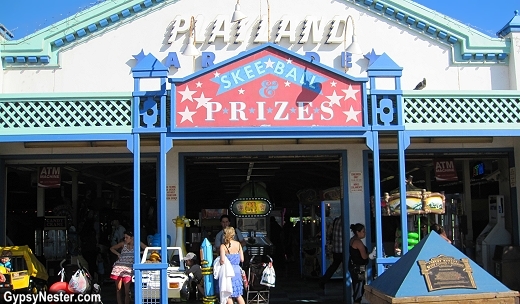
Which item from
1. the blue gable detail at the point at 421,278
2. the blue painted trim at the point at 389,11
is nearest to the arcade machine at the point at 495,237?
the blue painted trim at the point at 389,11

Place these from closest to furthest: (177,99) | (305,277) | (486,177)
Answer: (177,99) < (486,177) < (305,277)

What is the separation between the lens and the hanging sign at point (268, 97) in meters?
10.2

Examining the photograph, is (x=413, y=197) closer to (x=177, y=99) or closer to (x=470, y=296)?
(x=177, y=99)

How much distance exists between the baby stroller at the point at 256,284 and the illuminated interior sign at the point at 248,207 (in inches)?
197

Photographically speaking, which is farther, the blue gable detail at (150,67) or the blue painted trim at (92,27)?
the blue painted trim at (92,27)

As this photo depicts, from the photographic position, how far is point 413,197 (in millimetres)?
11469

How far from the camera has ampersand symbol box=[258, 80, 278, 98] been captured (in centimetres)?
1021

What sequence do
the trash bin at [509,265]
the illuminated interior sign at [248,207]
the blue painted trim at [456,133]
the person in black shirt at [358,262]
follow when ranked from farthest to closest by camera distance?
1. the illuminated interior sign at [248,207]
2. the trash bin at [509,265]
3. the person in black shirt at [358,262]
4. the blue painted trim at [456,133]

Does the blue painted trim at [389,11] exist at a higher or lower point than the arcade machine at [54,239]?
higher

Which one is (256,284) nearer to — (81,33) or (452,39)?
(81,33)

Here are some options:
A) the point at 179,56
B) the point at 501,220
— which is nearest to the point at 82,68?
the point at 179,56

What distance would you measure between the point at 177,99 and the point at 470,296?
18.8 ft

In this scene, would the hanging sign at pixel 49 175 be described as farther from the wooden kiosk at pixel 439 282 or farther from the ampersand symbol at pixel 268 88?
the wooden kiosk at pixel 439 282

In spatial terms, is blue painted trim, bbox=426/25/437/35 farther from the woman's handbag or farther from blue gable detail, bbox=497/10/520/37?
the woman's handbag
